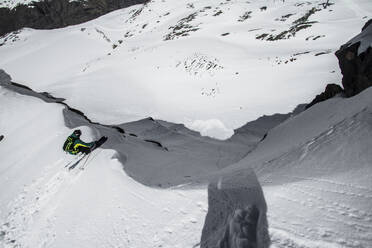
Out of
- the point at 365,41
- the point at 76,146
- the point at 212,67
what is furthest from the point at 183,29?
the point at 76,146

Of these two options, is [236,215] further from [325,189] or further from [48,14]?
[48,14]

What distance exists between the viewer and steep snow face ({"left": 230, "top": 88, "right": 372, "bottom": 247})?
172cm

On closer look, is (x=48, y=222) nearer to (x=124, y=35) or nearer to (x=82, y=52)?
(x=82, y=52)

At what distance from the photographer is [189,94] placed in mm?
11781

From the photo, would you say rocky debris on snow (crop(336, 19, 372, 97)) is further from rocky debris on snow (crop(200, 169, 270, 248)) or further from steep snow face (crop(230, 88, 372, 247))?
rocky debris on snow (crop(200, 169, 270, 248))

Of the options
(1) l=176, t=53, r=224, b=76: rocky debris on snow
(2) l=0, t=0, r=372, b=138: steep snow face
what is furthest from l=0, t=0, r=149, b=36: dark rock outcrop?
(1) l=176, t=53, r=224, b=76: rocky debris on snow

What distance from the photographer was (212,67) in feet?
45.9

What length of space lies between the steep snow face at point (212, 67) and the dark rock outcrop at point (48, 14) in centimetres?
1577

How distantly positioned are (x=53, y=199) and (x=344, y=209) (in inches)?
192

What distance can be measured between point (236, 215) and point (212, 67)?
41.5 feet

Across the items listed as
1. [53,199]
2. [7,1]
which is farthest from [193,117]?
[7,1]

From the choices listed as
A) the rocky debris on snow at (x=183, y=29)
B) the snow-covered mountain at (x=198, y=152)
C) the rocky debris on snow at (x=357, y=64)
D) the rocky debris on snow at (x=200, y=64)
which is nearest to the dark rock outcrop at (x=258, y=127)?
the snow-covered mountain at (x=198, y=152)

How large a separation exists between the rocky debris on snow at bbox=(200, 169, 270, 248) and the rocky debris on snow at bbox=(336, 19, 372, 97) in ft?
16.2

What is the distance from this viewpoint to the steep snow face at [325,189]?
5.64 ft
